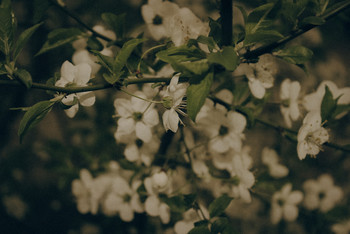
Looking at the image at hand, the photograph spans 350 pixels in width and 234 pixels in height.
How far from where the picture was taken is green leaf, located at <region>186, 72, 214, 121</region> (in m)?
0.57

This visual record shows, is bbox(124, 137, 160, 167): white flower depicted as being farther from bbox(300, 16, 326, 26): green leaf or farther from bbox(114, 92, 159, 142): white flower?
bbox(300, 16, 326, 26): green leaf

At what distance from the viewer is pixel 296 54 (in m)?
0.74

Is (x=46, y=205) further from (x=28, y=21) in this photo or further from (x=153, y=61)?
(x=153, y=61)

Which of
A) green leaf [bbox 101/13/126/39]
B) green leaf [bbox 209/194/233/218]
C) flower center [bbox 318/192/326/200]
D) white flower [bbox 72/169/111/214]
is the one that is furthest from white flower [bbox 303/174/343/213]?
green leaf [bbox 101/13/126/39]

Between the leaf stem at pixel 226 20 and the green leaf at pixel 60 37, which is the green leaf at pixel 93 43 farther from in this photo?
the leaf stem at pixel 226 20

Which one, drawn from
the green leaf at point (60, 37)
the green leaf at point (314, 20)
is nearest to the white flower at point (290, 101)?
the green leaf at point (314, 20)

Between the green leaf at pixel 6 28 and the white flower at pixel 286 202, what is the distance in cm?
113

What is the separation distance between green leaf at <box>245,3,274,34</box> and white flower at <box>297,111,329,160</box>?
1.05 ft

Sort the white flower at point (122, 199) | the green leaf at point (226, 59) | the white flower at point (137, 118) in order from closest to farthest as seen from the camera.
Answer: the green leaf at point (226, 59) < the white flower at point (137, 118) < the white flower at point (122, 199)

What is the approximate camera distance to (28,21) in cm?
179

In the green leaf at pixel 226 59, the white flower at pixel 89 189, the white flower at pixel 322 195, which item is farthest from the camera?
the white flower at pixel 322 195

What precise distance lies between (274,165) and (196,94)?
874 mm

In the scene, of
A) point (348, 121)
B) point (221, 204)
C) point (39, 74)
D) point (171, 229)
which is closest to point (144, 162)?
point (221, 204)

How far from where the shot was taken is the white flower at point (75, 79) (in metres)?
0.69
